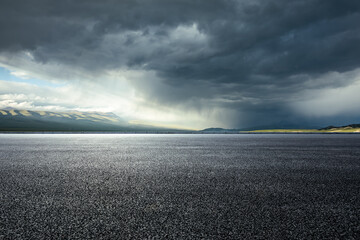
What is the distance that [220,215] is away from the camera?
17.6 feet

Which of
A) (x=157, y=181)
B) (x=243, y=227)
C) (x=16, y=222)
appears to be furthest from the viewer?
(x=157, y=181)

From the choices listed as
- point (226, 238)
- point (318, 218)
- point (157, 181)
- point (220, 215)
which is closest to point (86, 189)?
point (157, 181)

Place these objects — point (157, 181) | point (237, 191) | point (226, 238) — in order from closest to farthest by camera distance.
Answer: point (226, 238), point (237, 191), point (157, 181)

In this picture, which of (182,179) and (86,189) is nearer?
(86,189)

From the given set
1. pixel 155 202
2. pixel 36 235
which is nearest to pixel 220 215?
pixel 155 202

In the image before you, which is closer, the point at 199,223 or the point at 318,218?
the point at 199,223

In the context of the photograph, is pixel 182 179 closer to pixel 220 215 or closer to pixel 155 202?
pixel 155 202

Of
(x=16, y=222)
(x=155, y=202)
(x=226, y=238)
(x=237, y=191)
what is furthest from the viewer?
(x=237, y=191)

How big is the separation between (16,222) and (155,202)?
3.18 meters

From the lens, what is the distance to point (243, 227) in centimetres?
471

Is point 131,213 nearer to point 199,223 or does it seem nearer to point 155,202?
point 155,202

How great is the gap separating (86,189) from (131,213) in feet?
10.5

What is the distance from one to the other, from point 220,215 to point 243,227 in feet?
2.43

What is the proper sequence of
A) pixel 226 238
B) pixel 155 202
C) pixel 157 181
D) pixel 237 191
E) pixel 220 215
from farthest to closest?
pixel 157 181 < pixel 237 191 < pixel 155 202 < pixel 220 215 < pixel 226 238
